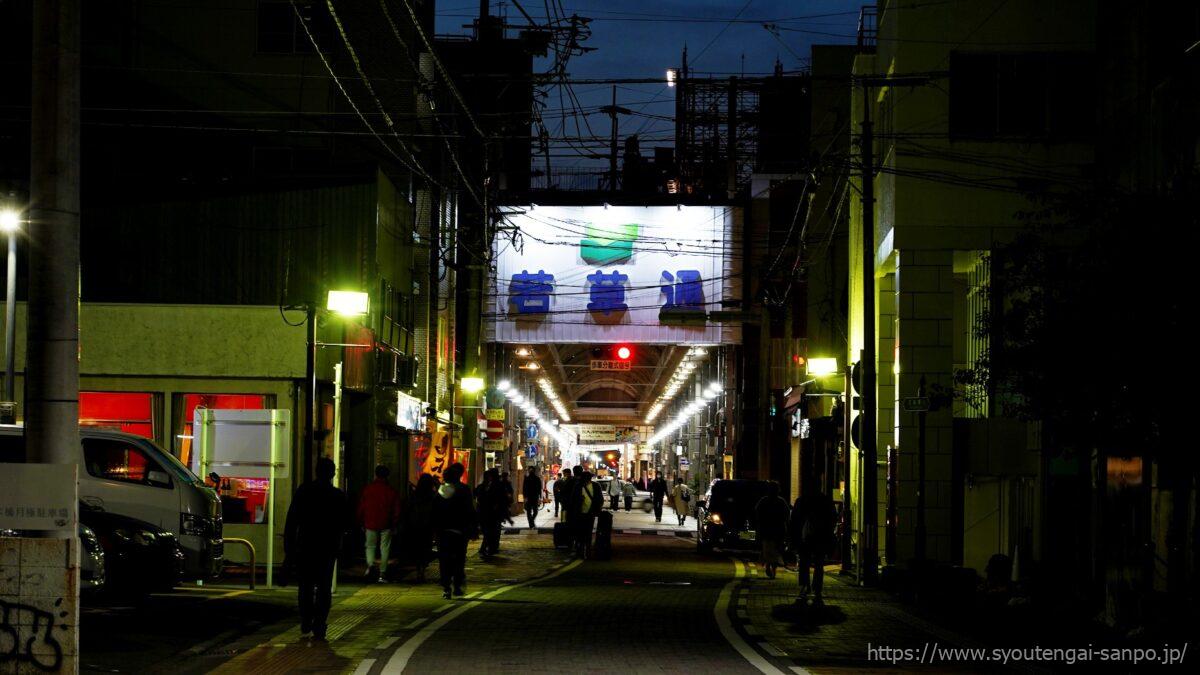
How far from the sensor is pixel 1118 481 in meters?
22.1

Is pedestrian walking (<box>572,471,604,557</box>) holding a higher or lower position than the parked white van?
lower

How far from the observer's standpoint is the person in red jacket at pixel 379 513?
2573 cm

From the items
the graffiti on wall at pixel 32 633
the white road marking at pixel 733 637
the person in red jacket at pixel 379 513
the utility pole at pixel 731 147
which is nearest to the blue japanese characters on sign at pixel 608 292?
the utility pole at pixel 731 147

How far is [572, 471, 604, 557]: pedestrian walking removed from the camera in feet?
115

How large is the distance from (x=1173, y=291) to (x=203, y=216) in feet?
70.1

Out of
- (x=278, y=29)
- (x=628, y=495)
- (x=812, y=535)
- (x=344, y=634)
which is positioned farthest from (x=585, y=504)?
(x=628, y=495)

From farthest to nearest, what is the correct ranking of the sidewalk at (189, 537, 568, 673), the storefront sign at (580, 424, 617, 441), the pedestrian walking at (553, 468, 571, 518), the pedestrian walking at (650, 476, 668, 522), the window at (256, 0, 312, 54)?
1. the storefront sign at (580, 424, 617, 441)
2. the pedestrian walking at (650, 476, 668, 522)
3. the pedestrian walking at (553, 468, 571, 518)
4. the window at (256, 0, 312, 54)
5. the sidewalk at (189, 537, 568, 673)

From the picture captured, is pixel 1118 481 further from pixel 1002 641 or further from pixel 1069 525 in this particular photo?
pixel 1002 641

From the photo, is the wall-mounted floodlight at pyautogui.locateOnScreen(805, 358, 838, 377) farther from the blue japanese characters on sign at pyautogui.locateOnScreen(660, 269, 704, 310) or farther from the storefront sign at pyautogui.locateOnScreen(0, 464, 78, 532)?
the blue japanese characters on sign at pyautogui.locateOnScreen(660, 269, 704, 310)

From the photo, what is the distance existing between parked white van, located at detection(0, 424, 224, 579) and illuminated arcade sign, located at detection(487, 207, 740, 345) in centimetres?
4073

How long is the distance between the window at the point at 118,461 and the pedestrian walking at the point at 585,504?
1463 centimetres

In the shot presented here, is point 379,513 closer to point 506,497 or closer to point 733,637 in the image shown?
point 733,637

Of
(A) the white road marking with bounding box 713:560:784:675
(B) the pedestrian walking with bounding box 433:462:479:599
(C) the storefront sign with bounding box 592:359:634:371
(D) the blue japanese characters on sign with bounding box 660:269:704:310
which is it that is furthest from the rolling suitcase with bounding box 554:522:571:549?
(C) the storefront sign with bounding box 592:359:634:371

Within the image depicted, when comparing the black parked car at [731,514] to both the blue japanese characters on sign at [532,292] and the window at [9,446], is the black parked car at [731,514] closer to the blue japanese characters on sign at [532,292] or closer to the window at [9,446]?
the window at [9,446]
